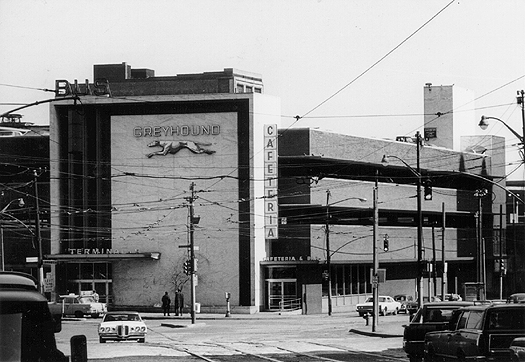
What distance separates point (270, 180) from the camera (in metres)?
68.3

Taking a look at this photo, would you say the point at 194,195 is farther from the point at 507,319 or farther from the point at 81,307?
the point at 507,319

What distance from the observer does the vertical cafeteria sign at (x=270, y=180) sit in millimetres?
68250

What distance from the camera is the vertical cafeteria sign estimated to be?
68.2 meters

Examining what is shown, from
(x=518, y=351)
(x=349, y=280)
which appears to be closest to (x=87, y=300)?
(x=349, y=280)

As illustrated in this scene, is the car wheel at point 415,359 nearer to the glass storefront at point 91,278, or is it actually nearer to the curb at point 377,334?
the curb at point 377,334

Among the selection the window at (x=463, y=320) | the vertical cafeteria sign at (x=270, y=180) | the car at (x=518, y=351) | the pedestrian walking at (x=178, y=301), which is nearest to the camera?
the car at (x=518, y=351)

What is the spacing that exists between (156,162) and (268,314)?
553 inches

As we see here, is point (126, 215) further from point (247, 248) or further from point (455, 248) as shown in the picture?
point (455, 248)

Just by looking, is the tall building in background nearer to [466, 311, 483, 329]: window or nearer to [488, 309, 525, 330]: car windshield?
[466, 311, 483, 329]: window

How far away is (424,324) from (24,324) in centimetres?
1843

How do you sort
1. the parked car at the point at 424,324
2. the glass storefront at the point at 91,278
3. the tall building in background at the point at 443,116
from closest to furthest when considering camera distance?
the parked car at the point at 424,324, the glass storefront at the point at 91,278, the tall building in background at the point at 443,116

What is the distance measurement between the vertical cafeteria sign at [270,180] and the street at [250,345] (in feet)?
58.9

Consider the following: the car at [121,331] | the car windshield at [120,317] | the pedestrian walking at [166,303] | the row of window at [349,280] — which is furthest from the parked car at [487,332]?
the row of window at [349,280]

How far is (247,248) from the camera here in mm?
68938
